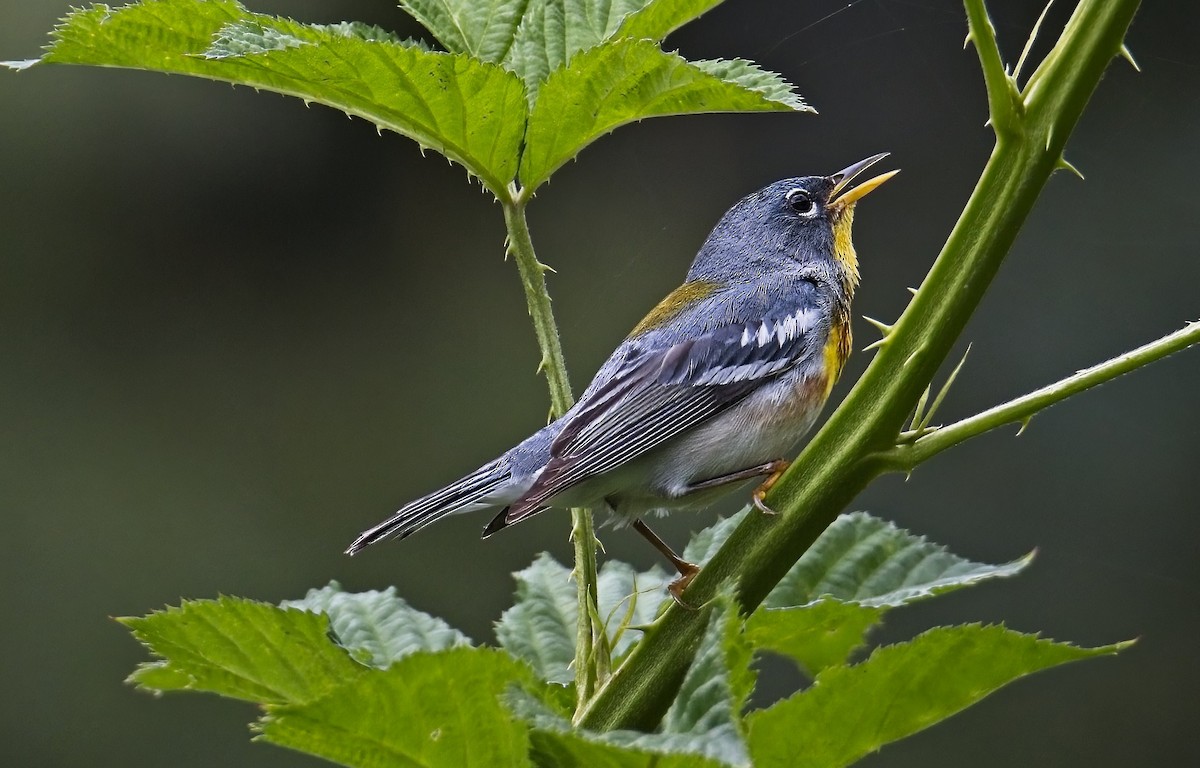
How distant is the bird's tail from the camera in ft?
6.83

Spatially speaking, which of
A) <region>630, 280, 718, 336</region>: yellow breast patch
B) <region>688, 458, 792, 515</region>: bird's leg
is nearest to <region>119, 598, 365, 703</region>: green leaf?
<region>688, 458, 792, 515</region>: bird's leg

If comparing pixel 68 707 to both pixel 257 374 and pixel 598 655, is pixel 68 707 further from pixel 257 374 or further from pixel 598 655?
pixel 598 655

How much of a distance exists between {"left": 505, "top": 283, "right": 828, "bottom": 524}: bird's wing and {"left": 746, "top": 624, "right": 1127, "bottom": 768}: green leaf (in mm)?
1153

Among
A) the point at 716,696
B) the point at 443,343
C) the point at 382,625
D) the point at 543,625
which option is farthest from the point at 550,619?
the point at 443,343

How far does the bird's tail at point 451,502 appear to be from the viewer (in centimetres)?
208

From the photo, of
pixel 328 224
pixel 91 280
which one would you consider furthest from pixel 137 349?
pixel 328 224

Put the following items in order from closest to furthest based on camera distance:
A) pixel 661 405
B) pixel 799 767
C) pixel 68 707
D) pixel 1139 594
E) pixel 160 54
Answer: pixel 799 767 < pixel 160 54 < pixel 661 405 < pixel 1139 594 < pixel 68 707

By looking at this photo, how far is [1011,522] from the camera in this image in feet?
19.0

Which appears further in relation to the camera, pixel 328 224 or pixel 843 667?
pixel 328 224

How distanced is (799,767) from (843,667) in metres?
0.10

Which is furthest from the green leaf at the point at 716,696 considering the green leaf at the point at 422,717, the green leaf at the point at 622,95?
the green leaf at the point at 622,95

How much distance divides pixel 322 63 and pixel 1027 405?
0.82 metres

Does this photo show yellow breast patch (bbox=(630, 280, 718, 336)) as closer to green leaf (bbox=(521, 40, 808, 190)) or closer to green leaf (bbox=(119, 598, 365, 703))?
green leaf (bbox=(521, 40, 808, 190))

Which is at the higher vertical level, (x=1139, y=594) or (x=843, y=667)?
(x=843, y=667)
